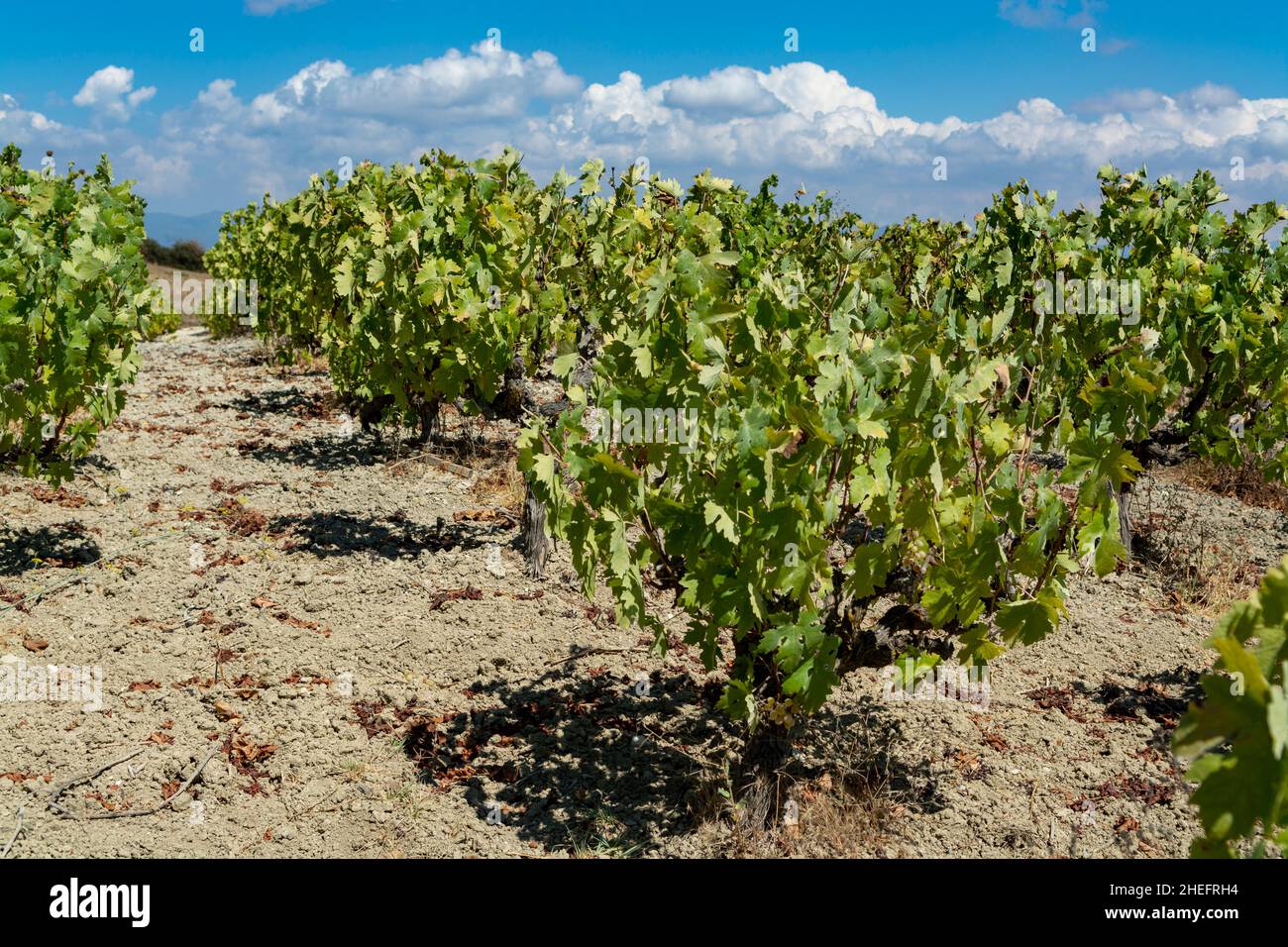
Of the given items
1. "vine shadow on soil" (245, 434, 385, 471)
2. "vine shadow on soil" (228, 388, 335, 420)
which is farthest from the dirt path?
"vine shadow on soil" (228, 388, 335, 420)

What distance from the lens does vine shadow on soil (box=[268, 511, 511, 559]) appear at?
7191 millimetres

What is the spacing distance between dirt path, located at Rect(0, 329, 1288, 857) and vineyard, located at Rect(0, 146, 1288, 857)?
24mm

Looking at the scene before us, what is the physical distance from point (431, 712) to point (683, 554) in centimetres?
195

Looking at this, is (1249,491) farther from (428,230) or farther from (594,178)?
(428,230)

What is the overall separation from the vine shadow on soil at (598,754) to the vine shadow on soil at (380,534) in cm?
216

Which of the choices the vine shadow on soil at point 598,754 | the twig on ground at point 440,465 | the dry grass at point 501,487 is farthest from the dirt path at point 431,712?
the twig on ground at point 440,465

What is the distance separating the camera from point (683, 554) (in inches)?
147

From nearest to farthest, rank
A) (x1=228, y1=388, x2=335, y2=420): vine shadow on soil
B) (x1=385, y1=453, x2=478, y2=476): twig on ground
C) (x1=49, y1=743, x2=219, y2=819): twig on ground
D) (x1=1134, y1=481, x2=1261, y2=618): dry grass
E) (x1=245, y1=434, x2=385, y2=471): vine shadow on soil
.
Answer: (x1=49, y1=743, x2=219, y2=819): twig on ground
(x1=1134, y1=481, x2=1261, y2=618): dry grass
(x1=385, y1=453, x2=478, y2=476): twig on ground
(x1=245, y1=434, x2=385, y2=471): vine shadow on soil
(x1=228, y1=388, x2=335, y2=420): vine shadow on soil

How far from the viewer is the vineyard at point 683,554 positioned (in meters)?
3.43

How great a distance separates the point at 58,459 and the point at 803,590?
4.87 metres

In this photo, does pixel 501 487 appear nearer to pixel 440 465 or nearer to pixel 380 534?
pixel 440 465

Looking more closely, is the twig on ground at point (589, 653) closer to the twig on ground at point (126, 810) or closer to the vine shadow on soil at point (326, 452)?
the twig on ground at point (126, 810)

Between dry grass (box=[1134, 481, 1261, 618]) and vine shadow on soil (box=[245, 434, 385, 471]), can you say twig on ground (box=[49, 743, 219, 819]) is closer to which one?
vine shadow on soil (box=[245, 434, 385, 471])

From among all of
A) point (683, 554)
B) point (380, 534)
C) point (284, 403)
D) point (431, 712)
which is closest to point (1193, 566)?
point (683, 554)
